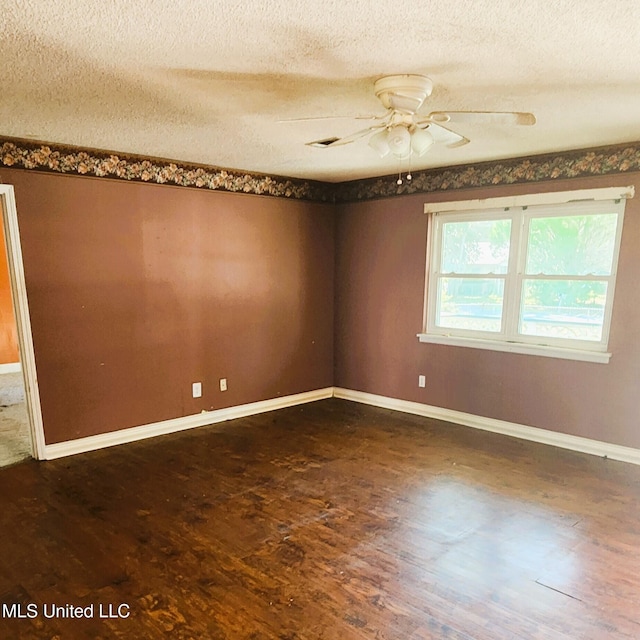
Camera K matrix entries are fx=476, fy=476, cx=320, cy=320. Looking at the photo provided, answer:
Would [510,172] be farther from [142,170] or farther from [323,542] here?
[323,542]

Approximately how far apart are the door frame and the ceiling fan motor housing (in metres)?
2.68

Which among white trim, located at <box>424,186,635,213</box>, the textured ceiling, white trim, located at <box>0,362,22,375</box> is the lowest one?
white trim, located at <box>0,362,22,375</box>

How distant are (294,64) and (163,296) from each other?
2603mm

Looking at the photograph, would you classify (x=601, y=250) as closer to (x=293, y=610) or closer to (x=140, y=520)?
(x=293, y=610)

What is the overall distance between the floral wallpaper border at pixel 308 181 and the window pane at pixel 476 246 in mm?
365

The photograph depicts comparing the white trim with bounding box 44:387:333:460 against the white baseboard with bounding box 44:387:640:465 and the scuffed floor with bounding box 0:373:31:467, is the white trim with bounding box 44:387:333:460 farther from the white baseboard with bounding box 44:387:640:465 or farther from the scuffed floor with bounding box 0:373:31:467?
the scuffed floor with bounding box 0:373:31:467

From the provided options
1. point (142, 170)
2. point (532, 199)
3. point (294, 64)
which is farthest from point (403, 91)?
point (142, 170)

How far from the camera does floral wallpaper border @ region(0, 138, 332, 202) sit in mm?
3363

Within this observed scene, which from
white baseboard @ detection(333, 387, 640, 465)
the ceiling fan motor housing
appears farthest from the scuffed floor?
the ceiling fan motor housing

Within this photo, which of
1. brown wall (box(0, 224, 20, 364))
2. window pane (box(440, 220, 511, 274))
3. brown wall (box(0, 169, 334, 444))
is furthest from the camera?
brown wall (box(0, 224, 20, 364))

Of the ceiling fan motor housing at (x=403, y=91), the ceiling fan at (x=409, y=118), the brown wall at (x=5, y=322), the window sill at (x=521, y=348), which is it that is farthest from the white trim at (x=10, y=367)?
the ceiling fan motor housing at (x=403, y=91)

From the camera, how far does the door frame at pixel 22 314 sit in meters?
3.34

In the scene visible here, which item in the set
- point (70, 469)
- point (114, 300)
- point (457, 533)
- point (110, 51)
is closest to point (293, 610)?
point (457, 533)

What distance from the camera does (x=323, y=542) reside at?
101 inches
